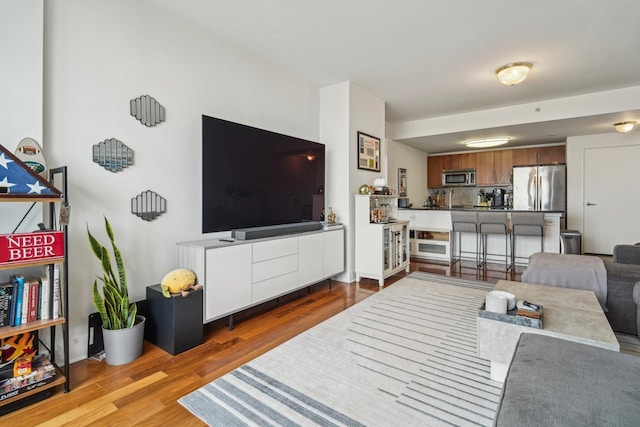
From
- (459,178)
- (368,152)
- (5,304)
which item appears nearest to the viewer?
(5,304)

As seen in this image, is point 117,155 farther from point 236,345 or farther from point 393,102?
point 393,102

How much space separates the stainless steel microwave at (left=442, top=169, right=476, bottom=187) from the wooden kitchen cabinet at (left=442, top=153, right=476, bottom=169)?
0.09m

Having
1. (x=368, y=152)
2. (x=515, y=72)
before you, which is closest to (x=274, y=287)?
(x=368, y=152)

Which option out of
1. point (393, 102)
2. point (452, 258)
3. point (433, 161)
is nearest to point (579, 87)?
point (393, 102)

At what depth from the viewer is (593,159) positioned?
240 inches

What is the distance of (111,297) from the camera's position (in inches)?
82.6

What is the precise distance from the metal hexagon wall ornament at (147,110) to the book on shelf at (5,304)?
1.38 meters

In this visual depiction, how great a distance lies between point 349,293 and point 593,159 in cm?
583

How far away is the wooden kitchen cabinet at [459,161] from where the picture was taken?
7.23 m

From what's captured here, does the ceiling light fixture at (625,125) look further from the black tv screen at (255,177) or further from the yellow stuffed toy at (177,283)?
the yellow stuffed toy at (177,283)

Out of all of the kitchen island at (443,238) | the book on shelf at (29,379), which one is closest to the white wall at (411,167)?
the kitchen island at (443,238)

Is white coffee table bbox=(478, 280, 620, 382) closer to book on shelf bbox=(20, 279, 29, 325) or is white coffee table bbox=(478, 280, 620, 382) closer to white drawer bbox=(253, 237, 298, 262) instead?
white drawer bbox=(253, 237, 298, 262)

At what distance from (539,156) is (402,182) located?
9.75 ft

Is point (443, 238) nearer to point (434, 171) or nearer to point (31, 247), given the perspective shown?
point (434, 171)
